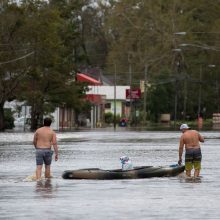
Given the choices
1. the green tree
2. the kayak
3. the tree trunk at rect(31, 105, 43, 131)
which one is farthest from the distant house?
the kayak

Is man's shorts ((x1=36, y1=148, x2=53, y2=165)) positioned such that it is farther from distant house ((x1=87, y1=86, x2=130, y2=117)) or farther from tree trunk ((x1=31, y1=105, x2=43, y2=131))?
distant house ((x1=87, y1=86, x2=130, y2=117))

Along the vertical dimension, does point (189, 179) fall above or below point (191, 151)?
below

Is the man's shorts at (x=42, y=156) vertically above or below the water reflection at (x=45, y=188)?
above

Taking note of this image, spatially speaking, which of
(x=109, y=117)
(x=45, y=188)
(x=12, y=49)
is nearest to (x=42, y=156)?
(x=45, y=188)

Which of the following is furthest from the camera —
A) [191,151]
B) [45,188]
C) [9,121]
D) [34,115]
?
[9,121]

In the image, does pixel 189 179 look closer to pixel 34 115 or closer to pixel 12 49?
pixel 12 49

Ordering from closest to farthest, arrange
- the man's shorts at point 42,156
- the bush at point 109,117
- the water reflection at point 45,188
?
the water reflection at point 45,188 < the man's shorts at point 42,156 < the bush at point 109,117

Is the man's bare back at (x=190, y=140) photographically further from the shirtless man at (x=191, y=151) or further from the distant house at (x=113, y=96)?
the distant house at (x=113, y=96)

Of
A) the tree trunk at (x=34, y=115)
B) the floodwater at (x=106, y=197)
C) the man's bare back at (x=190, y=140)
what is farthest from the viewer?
the tree trunk at (x=34, y=115)

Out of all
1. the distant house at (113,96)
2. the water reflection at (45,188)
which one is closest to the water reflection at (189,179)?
the water reflection at (45,188)

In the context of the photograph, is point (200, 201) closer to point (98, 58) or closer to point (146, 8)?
point (146, 8)

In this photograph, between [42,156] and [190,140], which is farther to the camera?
[190,140]

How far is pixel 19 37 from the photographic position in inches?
3189

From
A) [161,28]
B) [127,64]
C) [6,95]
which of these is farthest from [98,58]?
[6,95]
